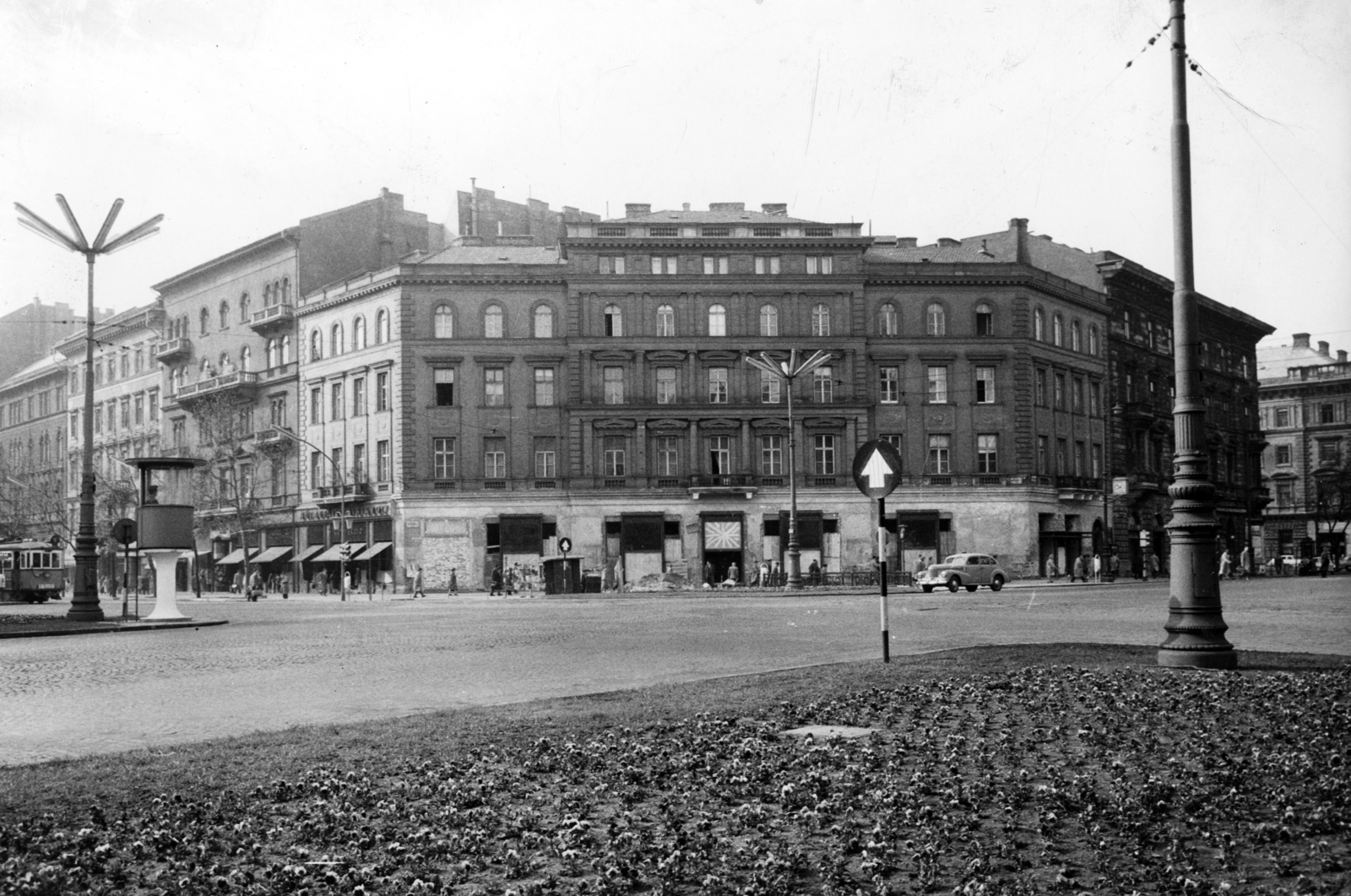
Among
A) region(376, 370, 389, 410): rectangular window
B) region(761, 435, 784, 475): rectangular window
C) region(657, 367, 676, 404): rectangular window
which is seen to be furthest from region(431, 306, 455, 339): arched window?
region(761, 435, 784, 475): rectangular window

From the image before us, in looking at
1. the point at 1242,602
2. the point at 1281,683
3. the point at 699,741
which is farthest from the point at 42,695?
the point at 1242,602

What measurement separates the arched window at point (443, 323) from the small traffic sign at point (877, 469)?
165ft

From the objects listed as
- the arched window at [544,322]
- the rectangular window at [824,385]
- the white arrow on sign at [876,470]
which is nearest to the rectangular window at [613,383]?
the arched window at [544,322]

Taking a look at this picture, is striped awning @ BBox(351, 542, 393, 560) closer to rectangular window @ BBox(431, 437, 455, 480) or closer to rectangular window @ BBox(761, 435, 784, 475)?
rectangular window @ BBox(431, 437, 455, 480)

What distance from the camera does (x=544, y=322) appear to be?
6272 centimetres

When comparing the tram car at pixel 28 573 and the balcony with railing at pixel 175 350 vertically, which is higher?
the balcony with railing at pixel 175 350

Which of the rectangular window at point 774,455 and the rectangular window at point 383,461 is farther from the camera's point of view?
the rectangular window at point 383,461

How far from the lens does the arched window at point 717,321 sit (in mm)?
62375

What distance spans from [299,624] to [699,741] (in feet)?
73.1

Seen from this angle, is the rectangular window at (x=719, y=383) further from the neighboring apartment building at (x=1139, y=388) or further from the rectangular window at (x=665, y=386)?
the neighboring apartment building at (x=1139, y=388)

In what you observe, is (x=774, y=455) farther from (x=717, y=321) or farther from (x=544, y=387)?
(x=544, y=387)

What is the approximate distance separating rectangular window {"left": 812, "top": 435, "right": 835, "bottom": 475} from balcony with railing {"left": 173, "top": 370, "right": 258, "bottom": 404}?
32162 mm

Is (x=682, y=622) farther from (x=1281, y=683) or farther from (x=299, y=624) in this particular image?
(x=1281, y=683)

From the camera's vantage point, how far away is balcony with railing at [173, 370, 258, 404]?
73500 mm
